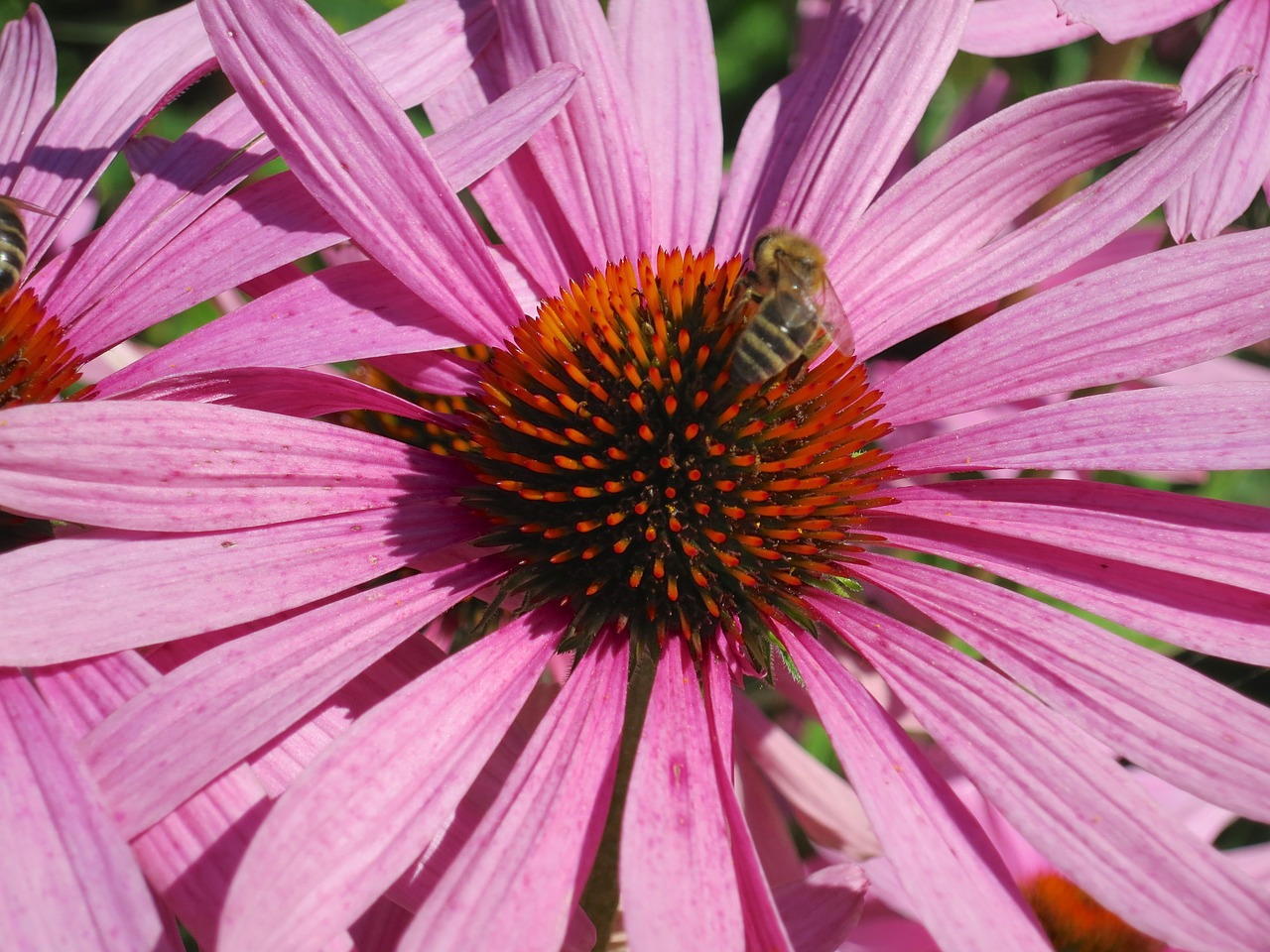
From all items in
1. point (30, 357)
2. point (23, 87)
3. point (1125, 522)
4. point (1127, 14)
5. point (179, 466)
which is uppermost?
point (23, 87)

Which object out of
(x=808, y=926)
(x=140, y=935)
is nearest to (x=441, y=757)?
(x=140, y=935)

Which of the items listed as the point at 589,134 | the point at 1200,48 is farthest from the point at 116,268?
the point at 1200,48

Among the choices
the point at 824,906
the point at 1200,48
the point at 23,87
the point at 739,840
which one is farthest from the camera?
the point at 1200,48

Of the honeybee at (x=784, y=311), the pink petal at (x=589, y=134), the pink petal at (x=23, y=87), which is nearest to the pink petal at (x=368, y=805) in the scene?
the honeybee at (x=784, y=311)

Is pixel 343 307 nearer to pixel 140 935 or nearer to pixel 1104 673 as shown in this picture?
pixel 140 935

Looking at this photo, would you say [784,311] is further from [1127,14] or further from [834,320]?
[1127,14]

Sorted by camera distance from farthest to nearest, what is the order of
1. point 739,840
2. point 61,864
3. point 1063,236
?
point 1063,236 < point 739,840 < point 61,864
